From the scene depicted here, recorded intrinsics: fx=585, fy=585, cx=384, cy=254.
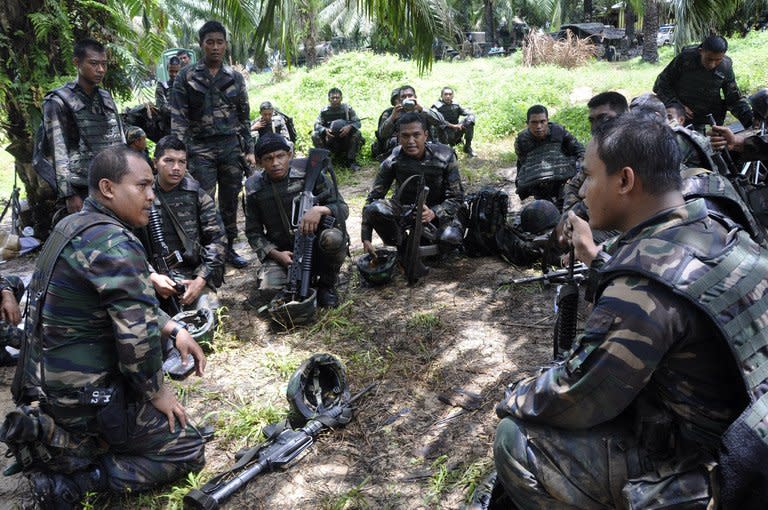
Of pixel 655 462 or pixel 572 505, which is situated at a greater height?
pixel 655 462

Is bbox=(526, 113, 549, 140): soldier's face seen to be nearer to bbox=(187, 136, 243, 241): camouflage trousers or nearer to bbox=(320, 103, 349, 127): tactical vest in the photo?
bbox=(187, 136, 243, 241): camouflage trousers

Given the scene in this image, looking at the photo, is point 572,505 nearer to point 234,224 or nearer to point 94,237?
point 94,237

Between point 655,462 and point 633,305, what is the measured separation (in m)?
0.59

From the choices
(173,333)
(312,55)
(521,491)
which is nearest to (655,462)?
(521,491)

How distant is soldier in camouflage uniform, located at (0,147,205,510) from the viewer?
2.74 metres

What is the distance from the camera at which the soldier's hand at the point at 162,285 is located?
4.11 metres

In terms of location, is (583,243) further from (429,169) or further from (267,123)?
(267,123)

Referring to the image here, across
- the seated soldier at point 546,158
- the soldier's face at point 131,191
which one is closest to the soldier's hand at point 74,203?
the soldier's face at point 131,191

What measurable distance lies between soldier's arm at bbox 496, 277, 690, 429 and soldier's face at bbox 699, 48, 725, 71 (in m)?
5.58

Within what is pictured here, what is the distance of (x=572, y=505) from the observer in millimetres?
2102

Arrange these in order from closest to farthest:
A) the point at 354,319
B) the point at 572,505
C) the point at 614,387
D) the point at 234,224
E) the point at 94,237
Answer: the point at 614,387
the point at 572,505
the point at 94,237
the point at 354,319
the point at 234,224

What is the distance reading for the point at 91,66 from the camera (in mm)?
5145

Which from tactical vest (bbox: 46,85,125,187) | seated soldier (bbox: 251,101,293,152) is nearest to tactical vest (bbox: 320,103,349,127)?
seated soldier (bbox: 251,101,293,152)

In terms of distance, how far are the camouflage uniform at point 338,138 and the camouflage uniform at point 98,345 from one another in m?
7.91
